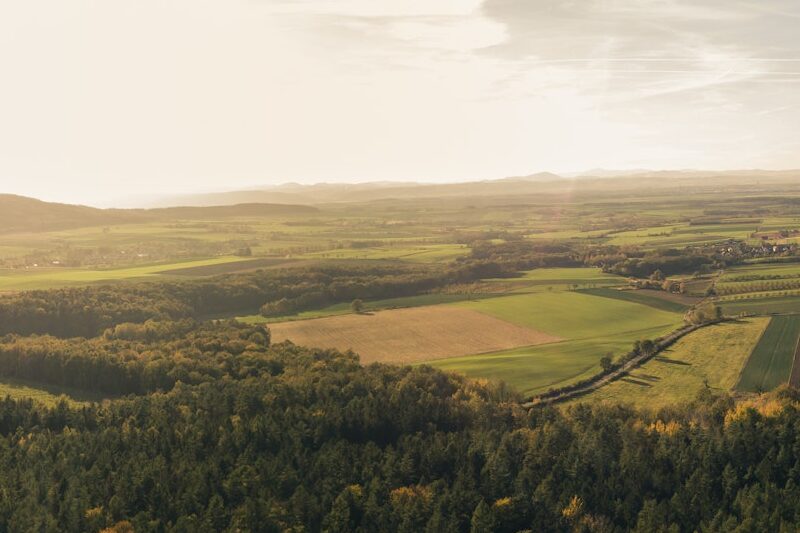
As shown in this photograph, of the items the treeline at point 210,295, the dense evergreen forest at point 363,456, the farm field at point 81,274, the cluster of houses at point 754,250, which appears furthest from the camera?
the cluster of houses at point 754,250

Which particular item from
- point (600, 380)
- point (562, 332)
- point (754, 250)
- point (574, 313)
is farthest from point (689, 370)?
point (754, 250)

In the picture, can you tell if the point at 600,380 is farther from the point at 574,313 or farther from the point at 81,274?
the point at 81,274

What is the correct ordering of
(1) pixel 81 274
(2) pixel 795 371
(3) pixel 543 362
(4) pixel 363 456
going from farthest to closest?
(1) pixel 81 274
(3) pixel 543 362
(2) pixel 795 371
(4) pixel 363 456

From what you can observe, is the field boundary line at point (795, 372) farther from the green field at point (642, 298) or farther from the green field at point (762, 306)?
the green field at point (642, 298)

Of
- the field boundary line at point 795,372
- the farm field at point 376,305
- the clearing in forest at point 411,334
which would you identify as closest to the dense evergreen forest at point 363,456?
the field boundary line at point 795,372

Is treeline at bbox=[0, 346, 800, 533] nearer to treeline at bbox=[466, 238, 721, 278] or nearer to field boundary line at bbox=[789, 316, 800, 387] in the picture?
field boundary line at bbox=[789, 316, 800, 387]

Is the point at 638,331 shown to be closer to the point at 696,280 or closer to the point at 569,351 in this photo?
the point at 569,351

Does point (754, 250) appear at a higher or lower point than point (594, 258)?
higher
